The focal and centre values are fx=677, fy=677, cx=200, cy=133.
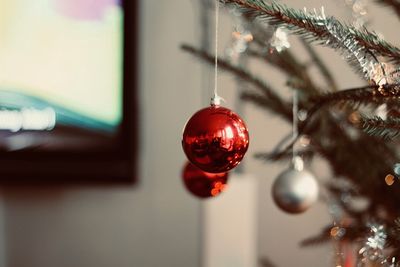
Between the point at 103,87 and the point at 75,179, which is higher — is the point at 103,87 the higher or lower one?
the higher one

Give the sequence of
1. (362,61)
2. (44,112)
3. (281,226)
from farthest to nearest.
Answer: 1. (281,226)
2. (44,112)
3. (362,61)

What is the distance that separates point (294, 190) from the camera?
0.98 metres

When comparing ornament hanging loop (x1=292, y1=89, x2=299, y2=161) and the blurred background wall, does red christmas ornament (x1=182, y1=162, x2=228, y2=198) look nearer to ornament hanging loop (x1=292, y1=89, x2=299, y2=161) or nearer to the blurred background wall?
ornament hanging loop (x1=292, y1=89, x2=299, y2=161)

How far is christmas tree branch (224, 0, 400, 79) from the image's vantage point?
0.63m

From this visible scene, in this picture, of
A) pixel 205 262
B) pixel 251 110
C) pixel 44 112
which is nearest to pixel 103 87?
pixel 44 112

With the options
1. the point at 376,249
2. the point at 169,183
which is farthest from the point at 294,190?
the point at 169,183

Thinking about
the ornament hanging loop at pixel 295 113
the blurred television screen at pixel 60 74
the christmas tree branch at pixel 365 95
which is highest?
the blurred television screen at pixel 60 74

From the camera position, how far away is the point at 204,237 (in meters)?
1.61

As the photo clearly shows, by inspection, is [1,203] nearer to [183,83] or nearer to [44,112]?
[44,112]

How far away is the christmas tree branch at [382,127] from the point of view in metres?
0.67

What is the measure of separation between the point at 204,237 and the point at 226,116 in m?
0.98

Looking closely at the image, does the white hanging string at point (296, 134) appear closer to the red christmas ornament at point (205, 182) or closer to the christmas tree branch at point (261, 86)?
the christmas tree branch at point (261, 86)

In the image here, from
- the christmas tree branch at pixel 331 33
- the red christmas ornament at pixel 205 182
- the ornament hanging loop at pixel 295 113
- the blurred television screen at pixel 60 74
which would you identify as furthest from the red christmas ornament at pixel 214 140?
Result: the blurred television screen at pixel 60 74

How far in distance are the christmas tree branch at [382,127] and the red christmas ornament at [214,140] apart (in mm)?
125
